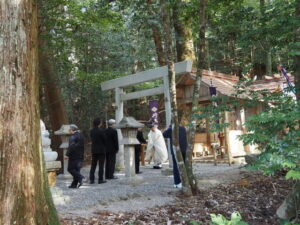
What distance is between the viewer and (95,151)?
336 inches

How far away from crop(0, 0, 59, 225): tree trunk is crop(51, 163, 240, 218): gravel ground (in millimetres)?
2566

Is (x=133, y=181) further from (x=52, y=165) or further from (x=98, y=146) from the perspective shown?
(x=52, y=165)

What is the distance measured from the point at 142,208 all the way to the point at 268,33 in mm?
4378

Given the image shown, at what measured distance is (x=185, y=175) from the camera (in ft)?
22.2

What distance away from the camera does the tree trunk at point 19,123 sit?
289 centimetres

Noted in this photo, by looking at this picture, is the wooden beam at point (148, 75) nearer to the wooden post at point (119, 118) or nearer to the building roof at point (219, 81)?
the wooden post at point (119, 118)

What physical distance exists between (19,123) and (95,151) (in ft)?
18.5

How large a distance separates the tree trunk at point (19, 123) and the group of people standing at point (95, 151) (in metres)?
4.61

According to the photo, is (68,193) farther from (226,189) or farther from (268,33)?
(268,33)

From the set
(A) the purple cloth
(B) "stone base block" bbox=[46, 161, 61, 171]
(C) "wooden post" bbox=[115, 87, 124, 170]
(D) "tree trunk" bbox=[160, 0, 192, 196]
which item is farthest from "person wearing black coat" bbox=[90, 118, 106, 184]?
(A) the purple cloth

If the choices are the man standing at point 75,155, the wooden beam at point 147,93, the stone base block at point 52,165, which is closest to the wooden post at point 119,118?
the wooden beam at point 147,93

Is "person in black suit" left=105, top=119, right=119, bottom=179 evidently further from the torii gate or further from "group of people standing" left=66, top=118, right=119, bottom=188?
the torii gate

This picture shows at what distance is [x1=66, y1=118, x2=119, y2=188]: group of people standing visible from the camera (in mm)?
7797

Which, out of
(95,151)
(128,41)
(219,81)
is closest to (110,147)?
(95,151)
